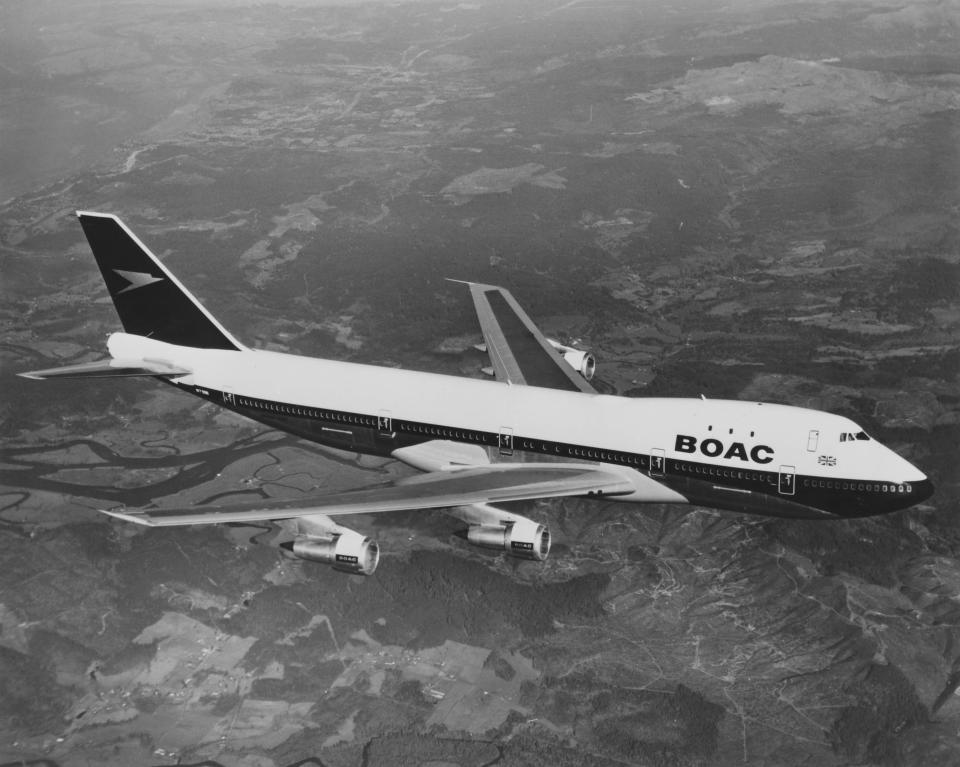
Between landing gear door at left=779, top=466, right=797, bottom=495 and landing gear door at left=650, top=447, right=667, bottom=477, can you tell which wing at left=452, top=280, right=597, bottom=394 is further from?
landing gear door at left=779, top=466, right=797, bottom=495

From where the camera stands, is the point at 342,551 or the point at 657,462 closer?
the point at 342,551

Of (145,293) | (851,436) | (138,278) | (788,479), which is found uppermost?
(138,278)

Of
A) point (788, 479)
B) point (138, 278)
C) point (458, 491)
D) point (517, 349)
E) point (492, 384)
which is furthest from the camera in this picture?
point (517, 349)

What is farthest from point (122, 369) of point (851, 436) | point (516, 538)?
point (851, 436)

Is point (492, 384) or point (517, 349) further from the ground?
point (492, 384)

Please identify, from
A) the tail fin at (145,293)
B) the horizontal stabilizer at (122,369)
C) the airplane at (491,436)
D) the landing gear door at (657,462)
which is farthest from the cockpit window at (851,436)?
the horizontal stabilizer at (122,369)

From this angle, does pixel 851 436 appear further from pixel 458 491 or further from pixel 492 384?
pixel 458 491
